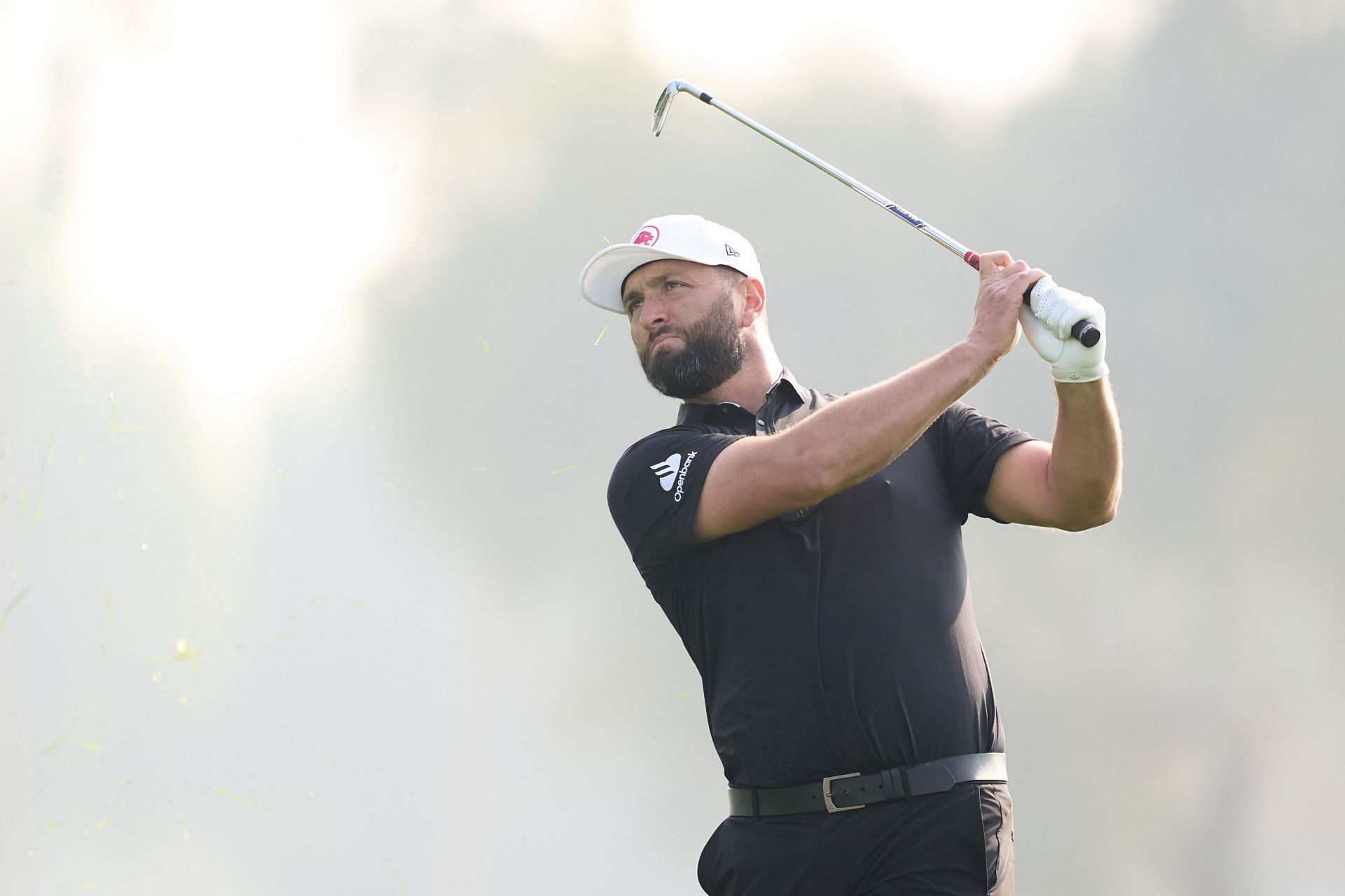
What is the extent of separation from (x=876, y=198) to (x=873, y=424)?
0.70 metres

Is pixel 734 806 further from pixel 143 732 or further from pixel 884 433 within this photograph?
pixel 143 732

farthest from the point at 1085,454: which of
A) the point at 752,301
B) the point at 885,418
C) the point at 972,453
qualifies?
the point at 752,301

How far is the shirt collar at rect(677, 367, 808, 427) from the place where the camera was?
9.49ft

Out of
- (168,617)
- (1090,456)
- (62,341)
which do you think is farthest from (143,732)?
(1090,456)

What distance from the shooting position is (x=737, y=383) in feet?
9.74

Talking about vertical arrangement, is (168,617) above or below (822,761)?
above

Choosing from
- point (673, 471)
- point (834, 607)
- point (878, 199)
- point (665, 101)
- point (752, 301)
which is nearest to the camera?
point (834, 607)

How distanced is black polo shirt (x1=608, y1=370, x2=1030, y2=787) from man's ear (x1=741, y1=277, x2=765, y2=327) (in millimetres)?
380

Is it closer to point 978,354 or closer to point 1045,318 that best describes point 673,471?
point 978,354

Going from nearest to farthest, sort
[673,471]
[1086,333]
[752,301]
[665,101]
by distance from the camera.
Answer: [1086,333] < [673,471] < [752,301] < [665,101]

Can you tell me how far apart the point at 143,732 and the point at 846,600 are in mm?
2640

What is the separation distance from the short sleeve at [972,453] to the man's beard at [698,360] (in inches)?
19.5

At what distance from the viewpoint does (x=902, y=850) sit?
233cm

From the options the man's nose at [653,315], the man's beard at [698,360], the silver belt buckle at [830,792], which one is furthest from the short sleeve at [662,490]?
the silver belt buckle at [830,792]
